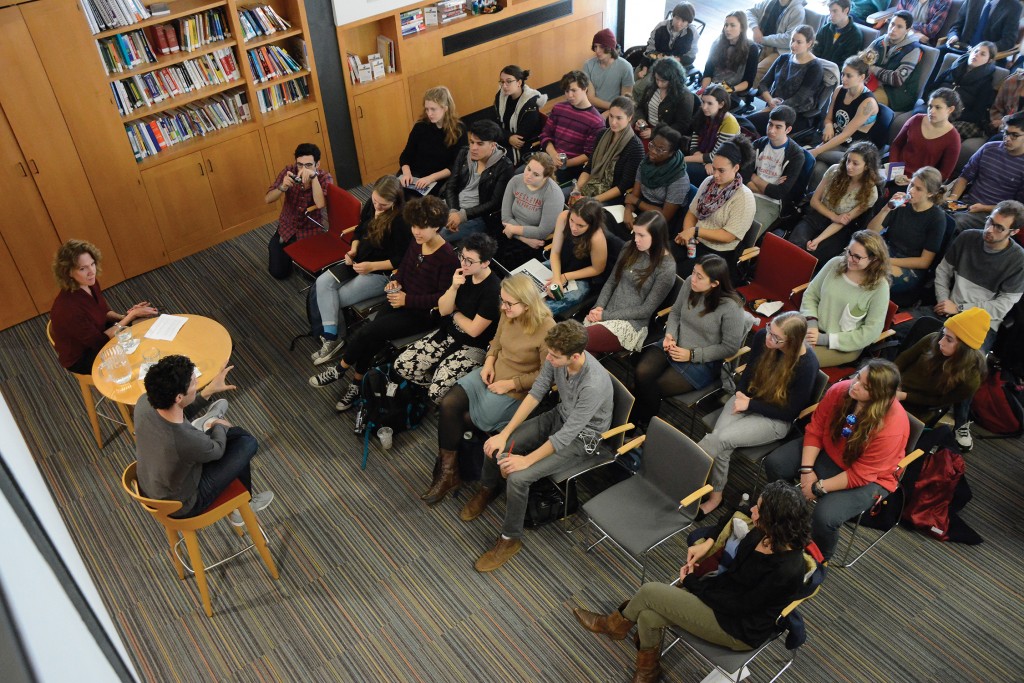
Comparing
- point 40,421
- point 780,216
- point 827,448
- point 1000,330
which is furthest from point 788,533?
point 40,421

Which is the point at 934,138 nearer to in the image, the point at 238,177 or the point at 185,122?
the point at 238,177

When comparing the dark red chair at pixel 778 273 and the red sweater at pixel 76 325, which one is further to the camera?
the dark red chair at pixel 778 273

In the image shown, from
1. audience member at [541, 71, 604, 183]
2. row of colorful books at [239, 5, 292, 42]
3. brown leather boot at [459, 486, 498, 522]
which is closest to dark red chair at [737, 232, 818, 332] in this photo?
audience member at [541, 71, 604, 183]

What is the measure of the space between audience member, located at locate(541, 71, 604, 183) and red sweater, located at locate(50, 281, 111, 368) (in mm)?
3798

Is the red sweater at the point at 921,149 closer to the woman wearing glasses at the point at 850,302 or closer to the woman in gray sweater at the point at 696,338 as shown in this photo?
the woman wearing glasses at the point at 850,302

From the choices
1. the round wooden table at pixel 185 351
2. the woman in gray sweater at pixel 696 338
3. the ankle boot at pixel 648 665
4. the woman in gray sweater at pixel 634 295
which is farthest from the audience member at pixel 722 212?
the round wooden table at pixel 185 351

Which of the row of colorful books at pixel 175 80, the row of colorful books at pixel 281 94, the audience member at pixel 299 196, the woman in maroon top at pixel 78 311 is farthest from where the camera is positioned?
the row of colorful books at pixel 281 94

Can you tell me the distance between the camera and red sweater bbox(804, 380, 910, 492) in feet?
13.6

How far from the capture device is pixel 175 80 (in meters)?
6.73

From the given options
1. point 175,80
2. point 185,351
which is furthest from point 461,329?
point 175,80

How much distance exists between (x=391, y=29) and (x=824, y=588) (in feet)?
20.2

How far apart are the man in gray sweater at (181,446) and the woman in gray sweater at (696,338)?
2448mm

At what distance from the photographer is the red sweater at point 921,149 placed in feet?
20.7

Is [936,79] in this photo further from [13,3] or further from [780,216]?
[13,3]
